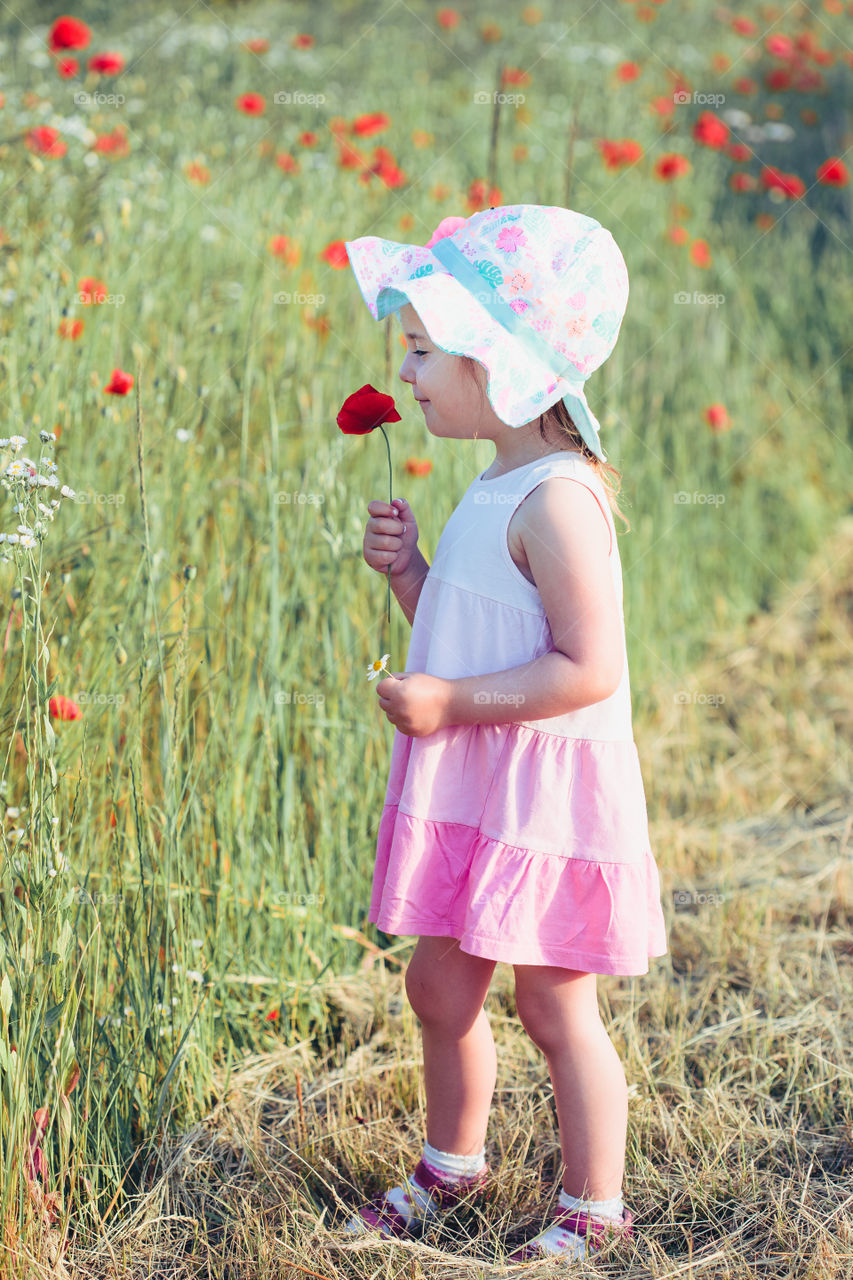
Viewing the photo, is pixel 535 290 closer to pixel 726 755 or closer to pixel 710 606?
pixel 726 755

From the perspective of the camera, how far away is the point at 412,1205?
137 cm

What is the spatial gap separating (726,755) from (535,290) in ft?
5.78

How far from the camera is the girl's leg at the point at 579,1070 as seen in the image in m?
1.27

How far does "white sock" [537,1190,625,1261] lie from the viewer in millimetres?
1302

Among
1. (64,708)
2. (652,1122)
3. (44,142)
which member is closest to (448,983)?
(652,1122)

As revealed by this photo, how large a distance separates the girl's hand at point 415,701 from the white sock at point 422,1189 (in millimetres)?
560

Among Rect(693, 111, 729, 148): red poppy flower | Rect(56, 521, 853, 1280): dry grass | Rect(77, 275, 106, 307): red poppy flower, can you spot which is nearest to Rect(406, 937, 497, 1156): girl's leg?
Rect(56, 521, 853, 1280): dry grass

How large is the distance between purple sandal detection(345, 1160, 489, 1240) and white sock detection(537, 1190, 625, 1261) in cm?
11

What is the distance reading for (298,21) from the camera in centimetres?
646

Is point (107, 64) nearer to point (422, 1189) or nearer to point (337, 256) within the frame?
point (337, 256)

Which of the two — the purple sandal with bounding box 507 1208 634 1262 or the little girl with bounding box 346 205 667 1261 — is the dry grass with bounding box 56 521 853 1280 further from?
the little girl with bounding box 346 205 667 1261

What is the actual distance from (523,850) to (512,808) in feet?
0.15

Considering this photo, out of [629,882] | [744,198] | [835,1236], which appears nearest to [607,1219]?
[835,1236]

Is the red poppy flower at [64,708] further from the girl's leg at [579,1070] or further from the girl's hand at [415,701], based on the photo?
the girl's leg at [579,1070]
